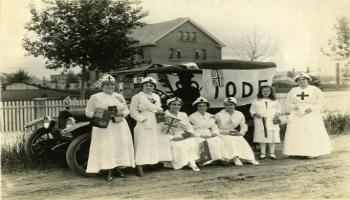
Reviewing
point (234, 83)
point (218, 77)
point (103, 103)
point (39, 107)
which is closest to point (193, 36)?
point (39, 107)

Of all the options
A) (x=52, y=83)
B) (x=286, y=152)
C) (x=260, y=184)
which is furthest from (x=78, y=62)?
(x=52, y=83)

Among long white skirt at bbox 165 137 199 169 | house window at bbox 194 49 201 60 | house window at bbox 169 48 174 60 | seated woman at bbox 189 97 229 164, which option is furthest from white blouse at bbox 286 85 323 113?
house window at bbox 194 49 201 60

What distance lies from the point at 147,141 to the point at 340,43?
16.2 ft

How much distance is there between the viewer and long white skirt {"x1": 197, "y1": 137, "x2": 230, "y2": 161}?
23.0ft

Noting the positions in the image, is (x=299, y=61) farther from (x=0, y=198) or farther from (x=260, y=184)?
(x=0, y=198)

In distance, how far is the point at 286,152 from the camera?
25.7 ft

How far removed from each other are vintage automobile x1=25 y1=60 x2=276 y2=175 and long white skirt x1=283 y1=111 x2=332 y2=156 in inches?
42.5

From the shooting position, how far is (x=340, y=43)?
8.88m

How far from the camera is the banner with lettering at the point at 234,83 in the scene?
25.8 ft

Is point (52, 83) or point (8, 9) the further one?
point (52, 83)

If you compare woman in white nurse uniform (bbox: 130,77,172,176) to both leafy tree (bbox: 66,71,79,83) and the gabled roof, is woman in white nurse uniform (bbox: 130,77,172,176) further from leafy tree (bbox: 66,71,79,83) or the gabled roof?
leafy tree (bbox: 66,71,79,83)

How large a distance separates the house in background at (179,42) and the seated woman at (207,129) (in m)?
15.0

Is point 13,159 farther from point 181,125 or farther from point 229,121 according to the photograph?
point 229,121

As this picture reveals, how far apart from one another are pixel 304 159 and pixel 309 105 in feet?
3.26
